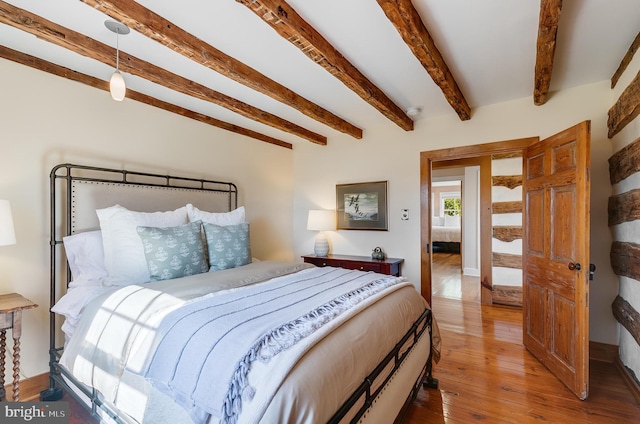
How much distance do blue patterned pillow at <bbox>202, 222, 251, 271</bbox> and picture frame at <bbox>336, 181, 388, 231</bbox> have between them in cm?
182

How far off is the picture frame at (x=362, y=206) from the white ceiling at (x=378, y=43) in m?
1.34

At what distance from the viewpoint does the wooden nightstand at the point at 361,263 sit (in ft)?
12.0

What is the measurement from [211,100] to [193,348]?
2301 millimetres

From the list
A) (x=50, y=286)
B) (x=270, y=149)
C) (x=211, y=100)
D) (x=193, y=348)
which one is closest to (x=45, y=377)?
(x=50, y=286)

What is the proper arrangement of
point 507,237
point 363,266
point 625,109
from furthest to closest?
1. point 507,237
2. point 363,266
3. point 625,109

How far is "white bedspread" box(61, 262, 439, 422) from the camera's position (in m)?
1.01

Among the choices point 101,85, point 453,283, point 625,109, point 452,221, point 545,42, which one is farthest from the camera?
point 452,221

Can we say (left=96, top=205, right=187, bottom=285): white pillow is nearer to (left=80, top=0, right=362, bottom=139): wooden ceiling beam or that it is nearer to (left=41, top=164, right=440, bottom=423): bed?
(left=41, top=164, right=440, bottom=423): bed

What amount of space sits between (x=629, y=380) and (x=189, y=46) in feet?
13.0

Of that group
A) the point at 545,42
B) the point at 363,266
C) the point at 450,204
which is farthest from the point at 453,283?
the point at 450,204

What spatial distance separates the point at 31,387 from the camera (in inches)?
86.0

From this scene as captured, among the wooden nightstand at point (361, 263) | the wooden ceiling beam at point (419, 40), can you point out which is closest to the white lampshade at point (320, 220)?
the wooden nightstand at point (361, 263)

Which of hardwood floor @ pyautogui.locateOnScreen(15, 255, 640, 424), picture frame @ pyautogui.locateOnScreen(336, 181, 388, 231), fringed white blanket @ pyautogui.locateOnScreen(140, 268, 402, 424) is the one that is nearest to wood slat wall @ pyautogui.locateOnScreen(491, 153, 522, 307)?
hardwood floor @ pyautogui.locateOnScreen(15, 255, 640, 424)

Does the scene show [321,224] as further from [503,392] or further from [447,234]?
[447,234]
